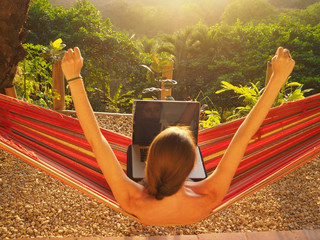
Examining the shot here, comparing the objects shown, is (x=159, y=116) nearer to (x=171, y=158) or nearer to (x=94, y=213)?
(x=171, y=158)

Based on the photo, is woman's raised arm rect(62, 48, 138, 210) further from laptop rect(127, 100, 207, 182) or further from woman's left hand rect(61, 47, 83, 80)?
laptop rect(127, 100, 207, 182)

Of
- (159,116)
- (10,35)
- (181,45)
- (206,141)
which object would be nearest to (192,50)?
(181,45)

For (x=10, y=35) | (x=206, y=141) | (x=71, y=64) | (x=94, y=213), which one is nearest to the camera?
(x=71, y=64)

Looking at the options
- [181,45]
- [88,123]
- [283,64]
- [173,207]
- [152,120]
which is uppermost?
[283,64]

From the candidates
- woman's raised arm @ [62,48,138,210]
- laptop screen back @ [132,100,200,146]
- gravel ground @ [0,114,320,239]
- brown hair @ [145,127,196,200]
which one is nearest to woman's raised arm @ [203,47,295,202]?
brown hair @ [145,127,196,200]

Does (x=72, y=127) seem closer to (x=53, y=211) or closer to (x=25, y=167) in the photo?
(x=53, y=211)

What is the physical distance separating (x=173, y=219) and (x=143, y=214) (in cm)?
12

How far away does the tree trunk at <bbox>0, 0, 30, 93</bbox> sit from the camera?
2.11 meters

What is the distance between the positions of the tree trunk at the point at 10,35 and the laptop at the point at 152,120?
121 cm

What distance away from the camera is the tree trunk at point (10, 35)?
6.91 feet

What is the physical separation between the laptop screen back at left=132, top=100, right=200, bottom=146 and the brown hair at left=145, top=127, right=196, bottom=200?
0.69 metres

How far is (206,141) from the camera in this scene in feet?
5.81

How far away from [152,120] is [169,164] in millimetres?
753

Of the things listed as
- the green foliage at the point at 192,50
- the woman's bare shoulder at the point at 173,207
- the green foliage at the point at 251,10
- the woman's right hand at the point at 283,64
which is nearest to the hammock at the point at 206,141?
the woman's bare shoulder at the point at 173,207
